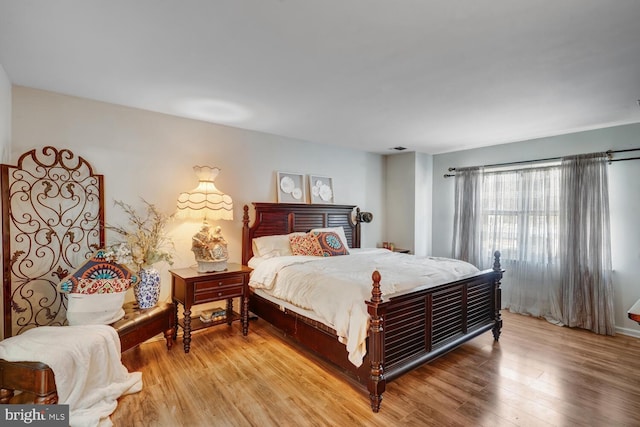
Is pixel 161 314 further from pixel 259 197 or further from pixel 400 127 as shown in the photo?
pixel 400 127

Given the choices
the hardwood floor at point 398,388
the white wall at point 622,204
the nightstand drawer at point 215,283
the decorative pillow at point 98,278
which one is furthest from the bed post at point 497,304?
the decorative pillow at point 98,278

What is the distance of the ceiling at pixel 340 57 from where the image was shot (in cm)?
159

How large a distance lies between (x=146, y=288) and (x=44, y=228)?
993 mm

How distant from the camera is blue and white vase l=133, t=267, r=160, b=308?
2752 mm

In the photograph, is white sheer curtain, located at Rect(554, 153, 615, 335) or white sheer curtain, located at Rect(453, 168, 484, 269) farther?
white sheer curtain, located at Rect(453, 168, 484, 269)

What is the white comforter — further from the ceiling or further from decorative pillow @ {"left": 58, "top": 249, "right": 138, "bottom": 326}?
the ceiling

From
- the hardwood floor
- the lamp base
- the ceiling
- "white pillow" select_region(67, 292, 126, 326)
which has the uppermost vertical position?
the ceiling

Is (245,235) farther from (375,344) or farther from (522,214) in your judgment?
(522,214)

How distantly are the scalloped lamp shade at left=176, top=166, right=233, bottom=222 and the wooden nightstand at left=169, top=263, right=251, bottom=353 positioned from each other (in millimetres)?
592

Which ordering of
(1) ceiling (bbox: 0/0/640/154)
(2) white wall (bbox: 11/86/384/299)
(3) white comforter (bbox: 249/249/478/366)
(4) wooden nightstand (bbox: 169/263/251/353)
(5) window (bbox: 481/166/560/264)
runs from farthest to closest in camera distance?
(5) window (bbox: 481/166/560/264)
(4) wooden nightstand (bbox: 169/263/251/353)
(2) white wall (bbox: 11/86/384/299)
(3) white comforter (bbox: 249/249/478/366)
(1) ceiling (bbox: 0/0/640/154)

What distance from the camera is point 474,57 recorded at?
6.68 feet

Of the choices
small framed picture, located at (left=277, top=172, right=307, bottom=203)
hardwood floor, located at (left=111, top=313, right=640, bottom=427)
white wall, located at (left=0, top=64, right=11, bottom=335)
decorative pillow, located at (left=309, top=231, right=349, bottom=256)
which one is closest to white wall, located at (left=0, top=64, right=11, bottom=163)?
white wall, located at (left=0, top=64, right=11, bottom=335)

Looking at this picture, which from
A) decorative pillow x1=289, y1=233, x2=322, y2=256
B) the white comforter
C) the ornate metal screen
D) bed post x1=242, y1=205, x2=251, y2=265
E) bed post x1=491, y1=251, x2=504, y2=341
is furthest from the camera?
bed post x1=242, y1=205, x2=251, y2=265

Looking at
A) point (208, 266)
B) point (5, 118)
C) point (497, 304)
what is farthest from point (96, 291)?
point (497, 304)
